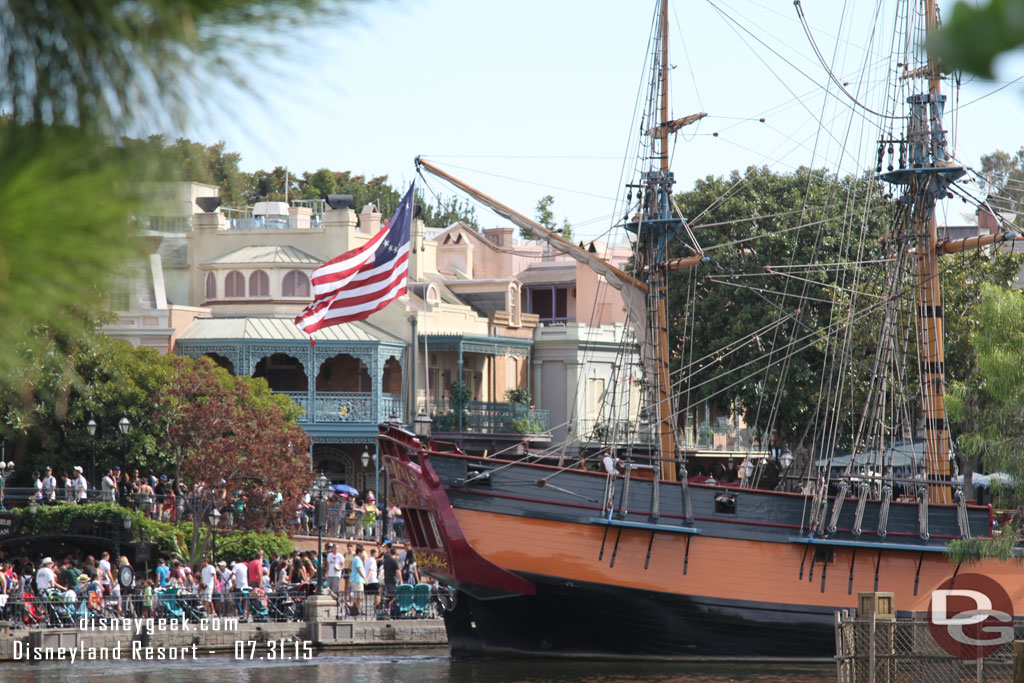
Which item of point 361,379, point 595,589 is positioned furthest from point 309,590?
point 361,379

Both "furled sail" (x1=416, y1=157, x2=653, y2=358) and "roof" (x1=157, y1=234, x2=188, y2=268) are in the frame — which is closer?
"furled sail" (x1=416, y1=157, x2=653, y2=358)

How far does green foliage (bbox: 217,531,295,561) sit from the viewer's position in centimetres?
3250

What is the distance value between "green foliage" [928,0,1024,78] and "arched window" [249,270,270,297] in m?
49.4

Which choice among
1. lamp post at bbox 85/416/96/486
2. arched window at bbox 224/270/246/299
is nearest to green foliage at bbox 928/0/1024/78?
lamp post at bbox 85/416/96/486

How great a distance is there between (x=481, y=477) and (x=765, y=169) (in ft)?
85.3

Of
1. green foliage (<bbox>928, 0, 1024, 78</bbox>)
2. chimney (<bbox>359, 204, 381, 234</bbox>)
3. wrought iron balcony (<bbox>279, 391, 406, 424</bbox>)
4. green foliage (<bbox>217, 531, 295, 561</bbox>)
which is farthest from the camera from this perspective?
chimney (<bbox>359, 204, 381, 234</bbox>)

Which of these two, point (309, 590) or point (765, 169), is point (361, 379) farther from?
point (309, 590)

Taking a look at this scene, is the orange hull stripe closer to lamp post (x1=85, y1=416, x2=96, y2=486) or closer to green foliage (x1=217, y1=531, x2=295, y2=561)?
green foliage (x1=217, y1=531, x2=295, y2=561)

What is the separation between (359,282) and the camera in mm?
27109

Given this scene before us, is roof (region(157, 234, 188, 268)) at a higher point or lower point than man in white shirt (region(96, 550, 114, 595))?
higher

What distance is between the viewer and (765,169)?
48.3 m

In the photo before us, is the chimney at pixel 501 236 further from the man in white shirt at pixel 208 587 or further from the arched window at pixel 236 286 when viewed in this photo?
the man in white shirt at pixel 208 587

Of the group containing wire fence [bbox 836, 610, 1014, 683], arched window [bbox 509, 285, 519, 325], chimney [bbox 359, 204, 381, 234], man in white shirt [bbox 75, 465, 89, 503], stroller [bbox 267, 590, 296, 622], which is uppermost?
chimney [bbox 359, 204, 381, 234]

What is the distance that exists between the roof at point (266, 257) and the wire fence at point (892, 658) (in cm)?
3661
